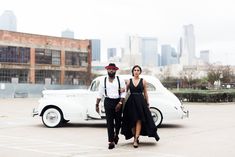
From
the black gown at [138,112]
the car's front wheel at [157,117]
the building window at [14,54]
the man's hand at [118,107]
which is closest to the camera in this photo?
the man's hand at [118,107]

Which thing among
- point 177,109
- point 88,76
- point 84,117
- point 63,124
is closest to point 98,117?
point 84,117

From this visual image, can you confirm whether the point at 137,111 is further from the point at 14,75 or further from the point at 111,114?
the point at 14,75

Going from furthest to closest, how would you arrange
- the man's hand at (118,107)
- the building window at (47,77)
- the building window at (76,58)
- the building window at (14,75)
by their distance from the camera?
the building window at (76,58) → the building window at (47,77) → the building window at (14,75) → the man's hand at (118,107)

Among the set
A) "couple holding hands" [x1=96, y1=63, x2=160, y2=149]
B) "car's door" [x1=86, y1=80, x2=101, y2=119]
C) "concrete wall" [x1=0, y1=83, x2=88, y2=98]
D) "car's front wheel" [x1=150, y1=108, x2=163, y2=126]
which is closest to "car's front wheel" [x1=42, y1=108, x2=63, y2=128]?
"car's door" [x1=86, y1=80, x2=101, y2=119]

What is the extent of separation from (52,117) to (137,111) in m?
5.24

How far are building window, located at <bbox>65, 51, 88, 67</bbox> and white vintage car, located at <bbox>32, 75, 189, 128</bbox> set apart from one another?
58501 millimetres

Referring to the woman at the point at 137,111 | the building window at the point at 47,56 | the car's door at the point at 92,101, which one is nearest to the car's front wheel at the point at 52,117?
the car's door at the point at 92,101

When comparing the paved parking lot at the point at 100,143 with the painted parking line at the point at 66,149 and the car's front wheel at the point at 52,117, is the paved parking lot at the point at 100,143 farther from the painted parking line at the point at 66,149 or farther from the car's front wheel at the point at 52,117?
the car's front wheel at the point at 52,117

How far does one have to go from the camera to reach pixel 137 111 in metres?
9.81

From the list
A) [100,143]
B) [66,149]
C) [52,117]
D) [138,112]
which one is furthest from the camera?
[52,117]

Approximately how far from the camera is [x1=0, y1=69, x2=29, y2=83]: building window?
63656 mm

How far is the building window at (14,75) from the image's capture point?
63656mm

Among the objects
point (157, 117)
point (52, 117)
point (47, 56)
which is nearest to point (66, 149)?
point (52, 117)

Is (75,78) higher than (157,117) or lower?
higher
